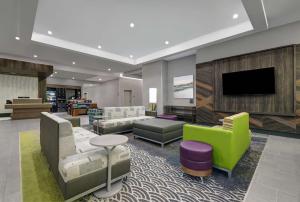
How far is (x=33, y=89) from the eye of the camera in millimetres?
9570

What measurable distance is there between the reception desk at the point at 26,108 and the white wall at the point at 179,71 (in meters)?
7.18

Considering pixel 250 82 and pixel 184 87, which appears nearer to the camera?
pixel 250 82

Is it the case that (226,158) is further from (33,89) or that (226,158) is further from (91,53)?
(33,89)

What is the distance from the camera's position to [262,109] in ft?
14.6

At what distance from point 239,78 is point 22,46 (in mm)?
8475

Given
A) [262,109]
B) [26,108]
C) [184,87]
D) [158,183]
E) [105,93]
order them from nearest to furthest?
[158,183]
[262,109]
[184,87]
[26,108]
[105,93]

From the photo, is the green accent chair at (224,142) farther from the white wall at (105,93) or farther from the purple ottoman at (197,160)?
the white wall at (105,93)

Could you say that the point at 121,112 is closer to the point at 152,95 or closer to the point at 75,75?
the point at 152,95

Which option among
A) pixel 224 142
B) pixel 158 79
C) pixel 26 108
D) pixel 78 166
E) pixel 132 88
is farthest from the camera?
pixel 132 88

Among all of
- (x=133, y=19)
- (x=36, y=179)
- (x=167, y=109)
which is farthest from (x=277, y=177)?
(x=167, y=109)

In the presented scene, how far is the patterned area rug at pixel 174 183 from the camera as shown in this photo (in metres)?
1.70

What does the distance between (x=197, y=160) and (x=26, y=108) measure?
9.26 meters

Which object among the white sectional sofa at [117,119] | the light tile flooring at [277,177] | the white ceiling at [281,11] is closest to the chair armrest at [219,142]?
the light tile flooring at [277,177]

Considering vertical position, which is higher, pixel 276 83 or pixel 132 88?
pixel 132 88
